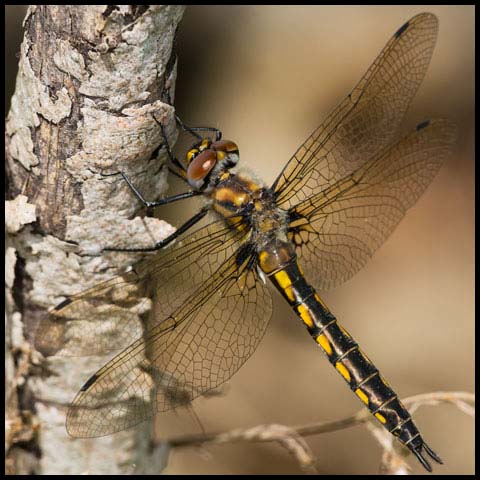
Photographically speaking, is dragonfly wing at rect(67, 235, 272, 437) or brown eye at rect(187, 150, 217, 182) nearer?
dragonfly wing at rect(67, 235, 272, 437)

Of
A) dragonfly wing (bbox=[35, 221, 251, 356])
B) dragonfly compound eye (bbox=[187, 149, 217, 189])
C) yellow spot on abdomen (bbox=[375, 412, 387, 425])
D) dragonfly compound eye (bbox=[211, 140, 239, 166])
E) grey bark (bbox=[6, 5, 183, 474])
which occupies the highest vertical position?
dragonfly compound eye (bbox=[211, 140, 239, 166])


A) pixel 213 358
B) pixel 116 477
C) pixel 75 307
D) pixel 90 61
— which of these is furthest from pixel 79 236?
pixel 116 477

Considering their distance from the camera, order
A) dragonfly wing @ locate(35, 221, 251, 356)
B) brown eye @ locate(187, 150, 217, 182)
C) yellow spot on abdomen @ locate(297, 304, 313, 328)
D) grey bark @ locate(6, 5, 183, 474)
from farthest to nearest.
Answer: yellow spot on abdomen @ locate(297, 304, 313, 328)
brown eye @ locate(187, 150, 217, 182)
dragonfly wing @ locate(35, 221, 251, 356)
grey bark @ locate(6, 5, 183, 474)

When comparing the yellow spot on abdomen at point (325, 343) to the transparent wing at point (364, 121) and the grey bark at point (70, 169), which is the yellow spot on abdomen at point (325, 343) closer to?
the transparent wing at point (364, 121)

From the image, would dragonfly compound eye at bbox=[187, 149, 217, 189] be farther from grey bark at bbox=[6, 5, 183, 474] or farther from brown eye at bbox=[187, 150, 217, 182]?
A: grey bark at bbox=[6, 5, 183, 474]

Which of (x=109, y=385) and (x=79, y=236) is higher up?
(x=79, y=236)

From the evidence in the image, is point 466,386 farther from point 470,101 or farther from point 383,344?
point 470,101

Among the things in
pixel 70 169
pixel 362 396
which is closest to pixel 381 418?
pixel 362 396

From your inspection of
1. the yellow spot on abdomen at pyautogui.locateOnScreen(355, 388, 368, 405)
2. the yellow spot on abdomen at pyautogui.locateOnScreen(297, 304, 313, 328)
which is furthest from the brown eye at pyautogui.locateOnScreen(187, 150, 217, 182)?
the yellow spot on abdomen at pyautogui.locateOnScreen(355, 388, 368, 405)

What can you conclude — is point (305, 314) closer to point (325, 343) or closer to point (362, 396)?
point (325, 343)
